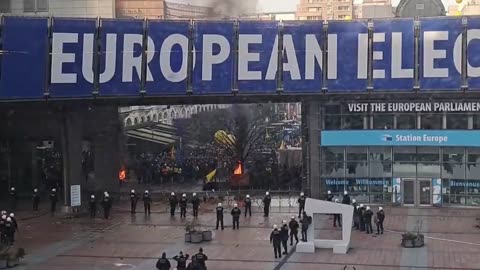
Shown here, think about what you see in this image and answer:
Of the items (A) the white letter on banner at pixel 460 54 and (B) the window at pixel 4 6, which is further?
(B) the window at pixel 4 6

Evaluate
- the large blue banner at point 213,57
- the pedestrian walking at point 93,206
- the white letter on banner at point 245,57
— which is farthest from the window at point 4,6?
the pedestrian walking at point 93,206

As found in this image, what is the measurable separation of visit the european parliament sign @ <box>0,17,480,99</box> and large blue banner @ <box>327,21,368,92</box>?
0.16 ft

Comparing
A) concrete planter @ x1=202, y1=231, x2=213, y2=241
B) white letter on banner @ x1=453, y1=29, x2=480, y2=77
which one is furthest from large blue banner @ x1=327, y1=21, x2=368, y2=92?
concrete planter @ x1=202, y1=231, x2=213, y2=241

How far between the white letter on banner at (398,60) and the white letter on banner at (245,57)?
6.44 metres

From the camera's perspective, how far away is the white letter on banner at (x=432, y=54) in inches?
1396

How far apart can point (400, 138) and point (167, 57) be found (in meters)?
12.1

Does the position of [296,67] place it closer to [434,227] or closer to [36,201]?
[434,227]

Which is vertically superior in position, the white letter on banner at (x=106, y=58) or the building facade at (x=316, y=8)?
the building facade at (x=316, y=8)

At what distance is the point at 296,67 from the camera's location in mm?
36219

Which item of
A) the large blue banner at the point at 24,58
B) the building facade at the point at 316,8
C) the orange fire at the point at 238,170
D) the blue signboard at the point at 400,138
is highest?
the building facade at the point at 316,8

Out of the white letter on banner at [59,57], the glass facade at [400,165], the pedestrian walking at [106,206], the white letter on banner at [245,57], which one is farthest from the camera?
the glass facade at [400,165]

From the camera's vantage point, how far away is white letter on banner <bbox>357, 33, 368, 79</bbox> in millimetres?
35938

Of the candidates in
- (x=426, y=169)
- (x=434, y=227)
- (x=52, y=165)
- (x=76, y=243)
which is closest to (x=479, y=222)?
(x=434, y=227)

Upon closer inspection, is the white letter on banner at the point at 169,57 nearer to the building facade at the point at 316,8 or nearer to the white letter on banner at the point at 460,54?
the white letter on banner at the point at 460,54
